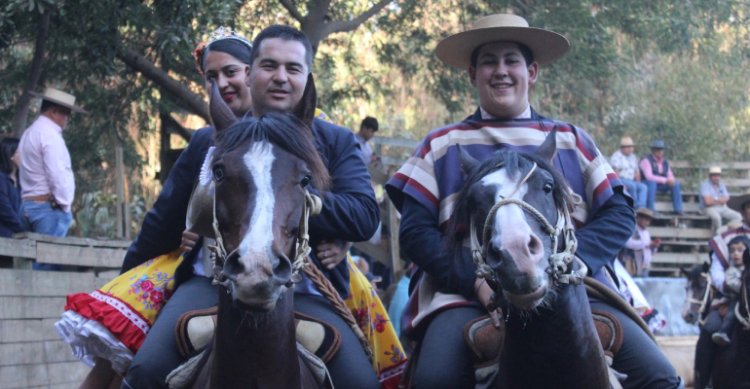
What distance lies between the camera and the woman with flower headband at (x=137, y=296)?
5961 mm

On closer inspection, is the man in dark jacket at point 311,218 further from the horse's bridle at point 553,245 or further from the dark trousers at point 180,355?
the horse's bridle at point 553,245

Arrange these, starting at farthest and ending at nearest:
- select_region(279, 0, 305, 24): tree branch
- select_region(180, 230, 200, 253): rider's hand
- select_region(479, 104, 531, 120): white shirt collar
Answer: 1. select_region(279, 0, 305, 24): tree branch
2. select_region(479, 104, 531, 120): white shirt collar
3. select_region(180, 230, 200, 253): rider's hand

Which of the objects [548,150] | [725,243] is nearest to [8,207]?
[548,150]

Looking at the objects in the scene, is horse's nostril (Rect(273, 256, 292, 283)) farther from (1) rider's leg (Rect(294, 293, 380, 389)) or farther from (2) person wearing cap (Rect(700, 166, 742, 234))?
(2) person wearing cap (Rect(700, 166, 742, 234))

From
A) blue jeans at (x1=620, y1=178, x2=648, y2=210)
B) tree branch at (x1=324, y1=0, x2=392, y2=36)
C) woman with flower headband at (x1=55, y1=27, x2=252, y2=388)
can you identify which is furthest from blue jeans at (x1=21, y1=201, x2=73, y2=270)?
blue jeans at (x1=620, y1=178, x2=648, y2=210)

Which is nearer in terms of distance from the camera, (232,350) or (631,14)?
(232,350)

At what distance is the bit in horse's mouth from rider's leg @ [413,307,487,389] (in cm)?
95

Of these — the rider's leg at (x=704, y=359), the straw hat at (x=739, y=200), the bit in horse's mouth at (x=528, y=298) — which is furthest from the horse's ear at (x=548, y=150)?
the straw hat at (x=739, y=200)

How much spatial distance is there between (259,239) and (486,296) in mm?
1670

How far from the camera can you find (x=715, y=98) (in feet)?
104

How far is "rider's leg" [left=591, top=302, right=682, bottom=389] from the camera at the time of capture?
18.1 ft

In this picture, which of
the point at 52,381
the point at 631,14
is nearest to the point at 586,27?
the point at 631,14

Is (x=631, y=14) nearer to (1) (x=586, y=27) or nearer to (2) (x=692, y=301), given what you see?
(1) (x=586, y=27)

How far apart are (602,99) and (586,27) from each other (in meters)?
8.88
